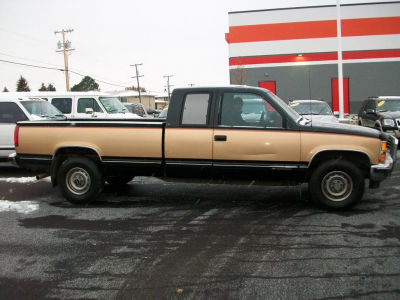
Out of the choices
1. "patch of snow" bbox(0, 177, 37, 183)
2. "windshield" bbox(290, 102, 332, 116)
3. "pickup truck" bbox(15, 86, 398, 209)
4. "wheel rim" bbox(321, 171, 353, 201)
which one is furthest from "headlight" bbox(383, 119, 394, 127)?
"patch of snow" bbox(0, 177, 37, 183)

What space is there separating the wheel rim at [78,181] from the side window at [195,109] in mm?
1856

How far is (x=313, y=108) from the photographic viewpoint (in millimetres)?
12570

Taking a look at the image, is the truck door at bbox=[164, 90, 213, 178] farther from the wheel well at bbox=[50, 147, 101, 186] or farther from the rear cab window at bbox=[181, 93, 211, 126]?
the wheel well at bbox=[50, 147, 101, 186]

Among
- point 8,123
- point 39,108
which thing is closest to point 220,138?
point 8,123

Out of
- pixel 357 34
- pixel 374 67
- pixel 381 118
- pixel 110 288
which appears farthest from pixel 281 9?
pixel 110 288

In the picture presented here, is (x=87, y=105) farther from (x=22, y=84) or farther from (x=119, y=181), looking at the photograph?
(x=22, y=84)

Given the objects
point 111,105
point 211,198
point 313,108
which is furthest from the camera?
point 111,105

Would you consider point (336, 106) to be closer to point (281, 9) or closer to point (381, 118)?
point (281, 9)

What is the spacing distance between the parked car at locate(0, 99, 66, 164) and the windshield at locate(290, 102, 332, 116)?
22.9 ft

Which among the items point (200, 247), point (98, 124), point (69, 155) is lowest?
point (200, 247)

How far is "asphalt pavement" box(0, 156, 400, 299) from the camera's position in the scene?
11.6 feet

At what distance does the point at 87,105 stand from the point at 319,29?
2452cm

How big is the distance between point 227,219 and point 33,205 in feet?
10.7

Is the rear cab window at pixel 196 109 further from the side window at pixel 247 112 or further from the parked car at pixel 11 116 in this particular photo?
the parked car at pixel 11 116
